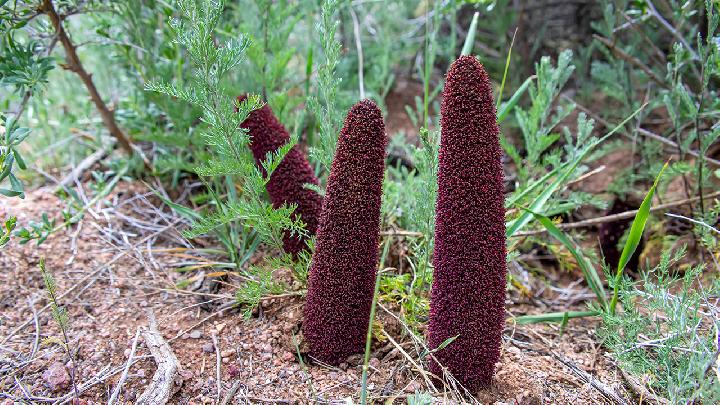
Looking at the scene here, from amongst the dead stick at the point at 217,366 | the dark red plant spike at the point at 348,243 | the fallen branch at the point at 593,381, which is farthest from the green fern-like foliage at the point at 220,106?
the fallen branch at the point at 593,381

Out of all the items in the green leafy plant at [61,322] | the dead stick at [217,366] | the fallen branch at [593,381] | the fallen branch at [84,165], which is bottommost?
the fallen branch at [593,381]

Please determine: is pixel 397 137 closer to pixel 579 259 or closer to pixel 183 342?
pixel 579 259

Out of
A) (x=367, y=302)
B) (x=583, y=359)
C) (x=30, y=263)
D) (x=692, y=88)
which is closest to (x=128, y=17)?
(x=30, y=263)

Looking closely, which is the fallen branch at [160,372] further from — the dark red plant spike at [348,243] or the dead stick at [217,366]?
the dark red plant spike at [348,243]

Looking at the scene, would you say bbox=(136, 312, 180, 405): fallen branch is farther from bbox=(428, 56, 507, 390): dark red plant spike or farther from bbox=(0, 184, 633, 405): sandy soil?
bbox=(428, 56, 507, 390): dark red plant spike

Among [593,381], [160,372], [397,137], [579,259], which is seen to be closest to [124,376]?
[160,372]

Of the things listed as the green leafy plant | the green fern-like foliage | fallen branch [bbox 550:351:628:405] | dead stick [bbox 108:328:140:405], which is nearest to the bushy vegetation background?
the green fern-like foliage
